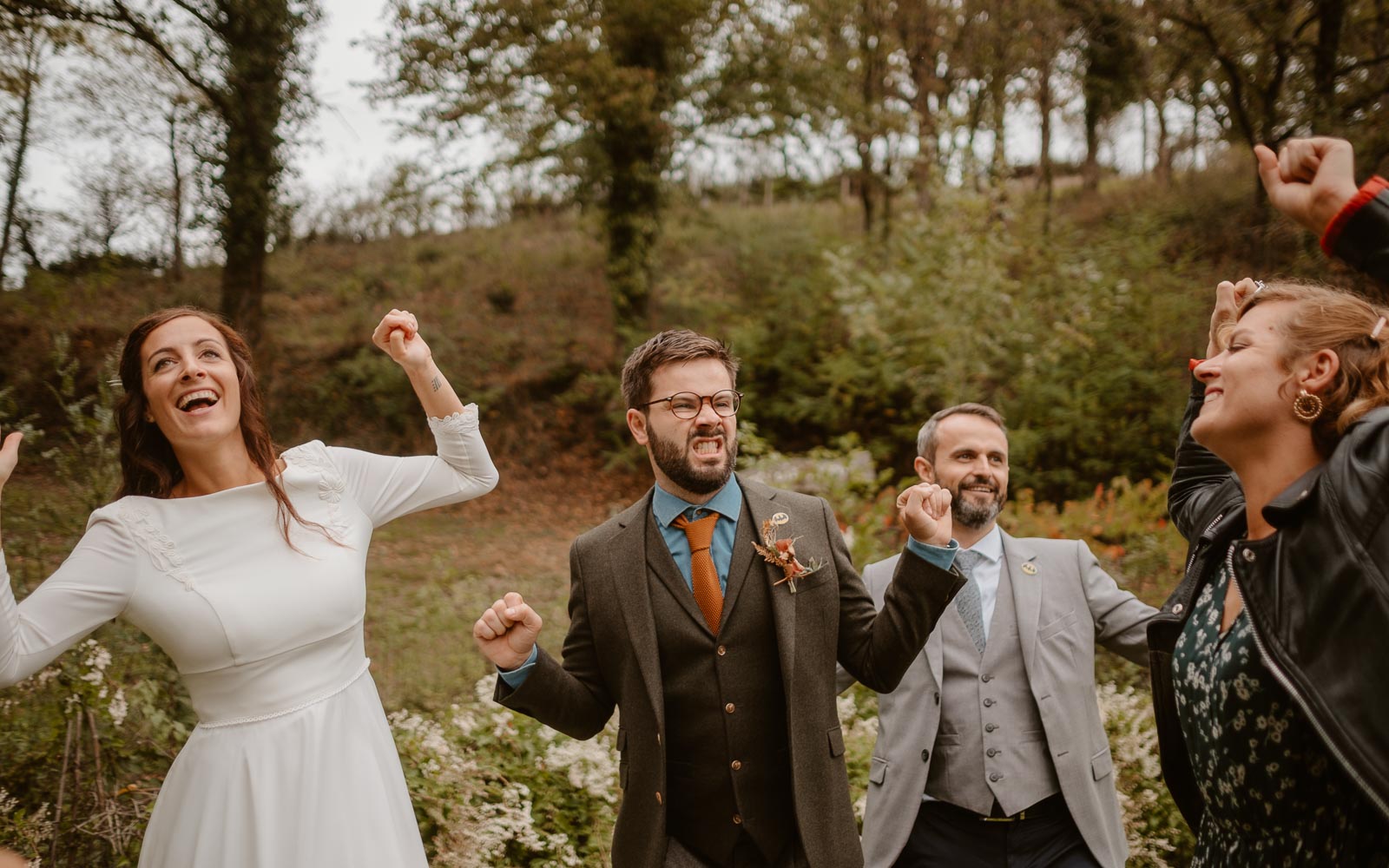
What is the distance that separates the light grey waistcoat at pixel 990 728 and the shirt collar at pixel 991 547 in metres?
0.17

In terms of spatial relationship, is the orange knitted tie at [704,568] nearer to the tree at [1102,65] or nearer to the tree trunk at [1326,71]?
the tree trunk at [1326,71]

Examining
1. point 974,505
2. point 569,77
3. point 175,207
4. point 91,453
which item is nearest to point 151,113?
point 175,207

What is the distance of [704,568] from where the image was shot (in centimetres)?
267

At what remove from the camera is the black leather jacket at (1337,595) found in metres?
1.66

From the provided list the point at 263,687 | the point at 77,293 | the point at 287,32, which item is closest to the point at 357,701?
the point at 263,687

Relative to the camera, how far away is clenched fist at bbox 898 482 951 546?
2.45 metres

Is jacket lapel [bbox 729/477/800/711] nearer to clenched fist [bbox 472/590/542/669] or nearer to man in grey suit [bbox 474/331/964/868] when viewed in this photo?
man in grey suit [bbox 474/331/964/868]

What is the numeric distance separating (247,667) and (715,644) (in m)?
1.23

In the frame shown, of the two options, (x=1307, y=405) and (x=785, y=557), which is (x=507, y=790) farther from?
(x=1307, y=405)

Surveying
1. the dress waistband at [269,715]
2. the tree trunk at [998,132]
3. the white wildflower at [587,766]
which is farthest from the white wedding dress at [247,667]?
the tree trunk at [998,132]

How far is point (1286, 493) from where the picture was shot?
187cm

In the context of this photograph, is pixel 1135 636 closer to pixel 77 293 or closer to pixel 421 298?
pixel 77 293

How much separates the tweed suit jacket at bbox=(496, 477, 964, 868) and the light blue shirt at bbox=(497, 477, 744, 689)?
1.6 inches

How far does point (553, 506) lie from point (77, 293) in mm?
7036
